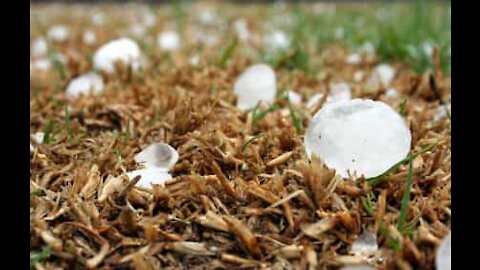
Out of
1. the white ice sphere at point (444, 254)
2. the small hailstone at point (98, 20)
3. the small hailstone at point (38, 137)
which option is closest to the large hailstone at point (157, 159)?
the small hailstone at point (38, 137)

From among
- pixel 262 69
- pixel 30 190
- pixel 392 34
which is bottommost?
pixel 30 190

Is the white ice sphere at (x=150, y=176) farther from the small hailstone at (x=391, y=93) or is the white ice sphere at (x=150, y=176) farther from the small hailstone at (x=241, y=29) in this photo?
the small hailstone at (x=241, y=29)

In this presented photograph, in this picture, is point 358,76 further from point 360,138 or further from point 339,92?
point 360,138

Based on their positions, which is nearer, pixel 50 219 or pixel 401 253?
pixel 401 253

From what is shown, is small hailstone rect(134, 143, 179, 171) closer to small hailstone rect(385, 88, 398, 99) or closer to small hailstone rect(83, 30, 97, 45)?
small hailstone rect(385, 88, 398, 99)

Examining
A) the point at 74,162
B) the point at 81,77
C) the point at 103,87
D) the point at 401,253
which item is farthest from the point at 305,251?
the point at 81,77
